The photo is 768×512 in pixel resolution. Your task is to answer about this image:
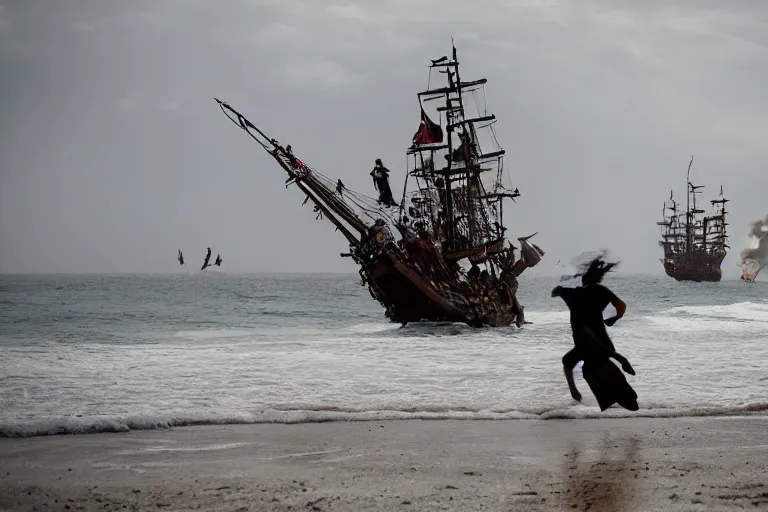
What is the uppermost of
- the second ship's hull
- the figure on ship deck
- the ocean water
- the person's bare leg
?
the figure on ship deck

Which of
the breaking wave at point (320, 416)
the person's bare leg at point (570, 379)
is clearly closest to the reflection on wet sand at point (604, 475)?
the person's bare leg at point (570, 379)

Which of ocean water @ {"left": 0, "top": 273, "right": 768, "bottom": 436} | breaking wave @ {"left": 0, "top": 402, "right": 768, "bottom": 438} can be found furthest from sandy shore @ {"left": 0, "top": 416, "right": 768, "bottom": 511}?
ocean water @ {"left": 0, "top": 273, "right": 768, "bottom": 436}

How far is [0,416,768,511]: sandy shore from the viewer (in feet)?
16.5

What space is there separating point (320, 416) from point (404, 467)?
257 centimetres

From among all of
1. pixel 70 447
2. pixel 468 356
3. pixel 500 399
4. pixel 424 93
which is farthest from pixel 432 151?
pixel 70 447

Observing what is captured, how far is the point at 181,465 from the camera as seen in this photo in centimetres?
616

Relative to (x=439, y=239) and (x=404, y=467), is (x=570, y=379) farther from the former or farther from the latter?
(x=439, y=239)

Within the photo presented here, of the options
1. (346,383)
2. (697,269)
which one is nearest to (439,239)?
(346,383)

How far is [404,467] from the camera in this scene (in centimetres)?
602

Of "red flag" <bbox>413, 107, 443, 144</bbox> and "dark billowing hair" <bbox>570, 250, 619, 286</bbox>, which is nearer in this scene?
"dark billowing hair" <bbox>570, 250, 619, 286</bbox>

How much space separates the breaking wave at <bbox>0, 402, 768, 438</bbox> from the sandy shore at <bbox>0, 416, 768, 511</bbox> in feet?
0.79

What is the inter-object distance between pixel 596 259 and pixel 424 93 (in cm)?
3434

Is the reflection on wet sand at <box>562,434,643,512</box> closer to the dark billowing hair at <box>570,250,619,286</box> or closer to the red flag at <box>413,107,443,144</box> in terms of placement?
the dark billowing hair at <box>570,250,619,286</box>

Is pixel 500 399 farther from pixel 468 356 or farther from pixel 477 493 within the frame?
pixel 468 356
